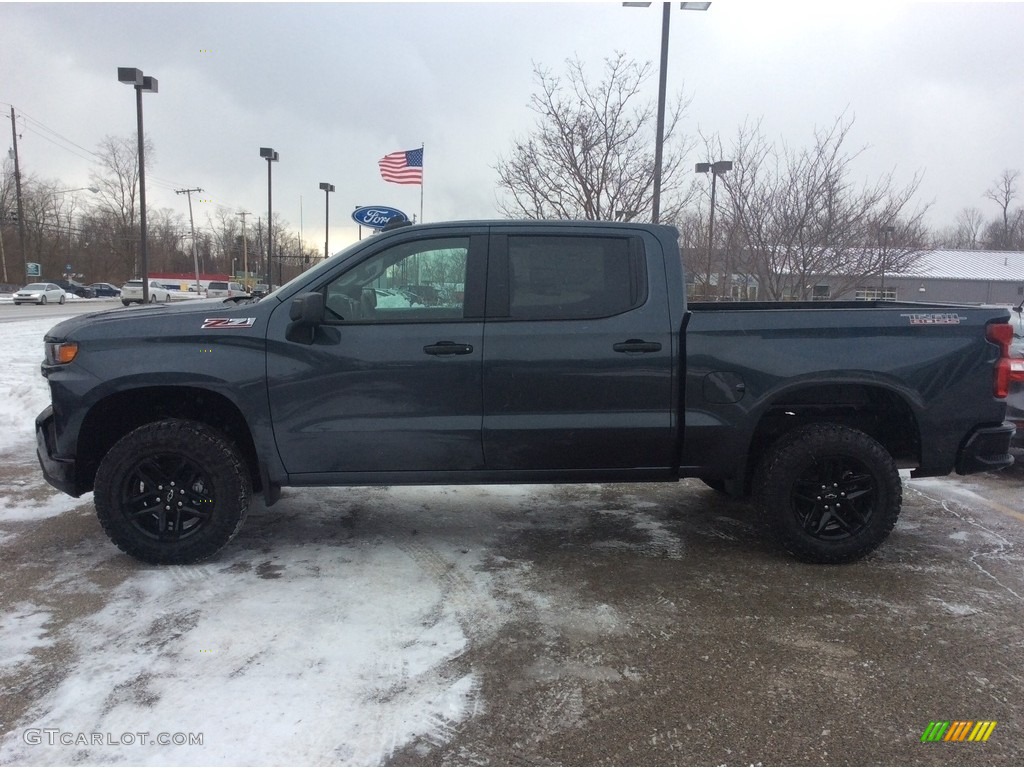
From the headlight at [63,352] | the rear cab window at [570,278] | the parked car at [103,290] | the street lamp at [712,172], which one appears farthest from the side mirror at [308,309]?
the parked car at [103,290]

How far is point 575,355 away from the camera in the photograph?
4004 millimetres

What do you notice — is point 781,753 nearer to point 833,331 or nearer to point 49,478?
point 833,331

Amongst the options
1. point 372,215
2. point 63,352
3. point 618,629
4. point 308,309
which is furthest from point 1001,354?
point 372,215

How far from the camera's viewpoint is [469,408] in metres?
4.03

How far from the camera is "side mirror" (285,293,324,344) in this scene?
3.78 metres

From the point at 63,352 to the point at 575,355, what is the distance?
292 centimetres

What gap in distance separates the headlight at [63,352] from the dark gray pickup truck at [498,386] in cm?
1

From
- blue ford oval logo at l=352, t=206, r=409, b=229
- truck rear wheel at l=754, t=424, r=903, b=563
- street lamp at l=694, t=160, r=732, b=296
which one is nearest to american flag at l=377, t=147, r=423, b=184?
blue ford oval logo at l=352, t=206, r=409, b=229

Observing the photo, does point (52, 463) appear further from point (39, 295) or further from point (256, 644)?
point (39, 295)

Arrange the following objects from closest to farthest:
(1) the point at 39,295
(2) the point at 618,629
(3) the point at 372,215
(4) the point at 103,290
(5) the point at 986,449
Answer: (2) the point at 618,629, (5) the point at 986,449, (3) the point at 372,215, (1) the point at 39,295, (4) the point at 103,290

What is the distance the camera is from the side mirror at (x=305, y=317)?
3.78 m

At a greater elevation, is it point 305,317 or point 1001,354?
point 305,317

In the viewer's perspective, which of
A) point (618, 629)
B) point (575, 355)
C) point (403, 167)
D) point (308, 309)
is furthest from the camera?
point (403, 167)

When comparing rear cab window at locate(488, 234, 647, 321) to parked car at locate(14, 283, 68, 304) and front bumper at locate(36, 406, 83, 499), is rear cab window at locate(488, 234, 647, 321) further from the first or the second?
parked car at locate(14, 283, 68, 304)
